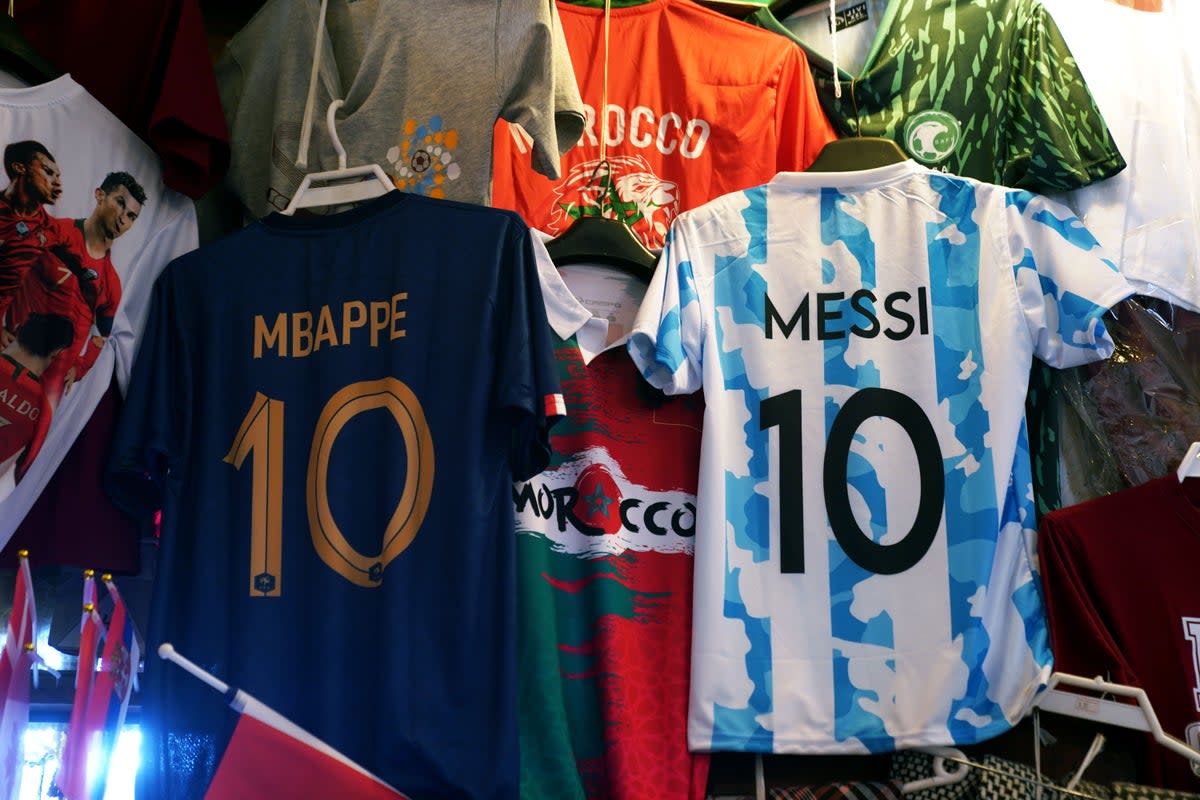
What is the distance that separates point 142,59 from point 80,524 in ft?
2.82

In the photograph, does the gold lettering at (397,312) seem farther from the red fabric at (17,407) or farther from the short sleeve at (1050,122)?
the short sleeve at (1050,122)

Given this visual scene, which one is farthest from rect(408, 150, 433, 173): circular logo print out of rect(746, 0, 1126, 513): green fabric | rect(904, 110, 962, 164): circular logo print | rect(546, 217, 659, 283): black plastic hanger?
rect(904, 110, 962, 164): circular logo print

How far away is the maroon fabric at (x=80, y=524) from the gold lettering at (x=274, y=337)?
0.33m

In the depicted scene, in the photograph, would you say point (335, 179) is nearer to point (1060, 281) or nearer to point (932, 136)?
point (932, 136)

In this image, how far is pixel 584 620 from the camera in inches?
79.0

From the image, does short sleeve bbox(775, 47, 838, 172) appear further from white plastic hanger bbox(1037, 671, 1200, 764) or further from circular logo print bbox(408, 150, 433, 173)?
white plastic hanger bbox(1037, 671, 1200, 764)

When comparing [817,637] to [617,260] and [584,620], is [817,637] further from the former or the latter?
[617,260]

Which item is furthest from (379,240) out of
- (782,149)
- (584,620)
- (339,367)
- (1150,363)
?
(1150,363)

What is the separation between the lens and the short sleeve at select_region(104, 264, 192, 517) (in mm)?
1988

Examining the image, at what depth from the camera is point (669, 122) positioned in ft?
7.98

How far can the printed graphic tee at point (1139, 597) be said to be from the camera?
1.87 m

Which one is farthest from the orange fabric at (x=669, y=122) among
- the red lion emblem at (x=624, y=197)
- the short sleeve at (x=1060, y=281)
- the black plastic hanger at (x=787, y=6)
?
the short sleeve at (x=1060, y=281)

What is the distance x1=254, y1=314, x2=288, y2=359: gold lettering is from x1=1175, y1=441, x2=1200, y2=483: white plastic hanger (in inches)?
58.2

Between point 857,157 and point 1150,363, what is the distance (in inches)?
24.8
